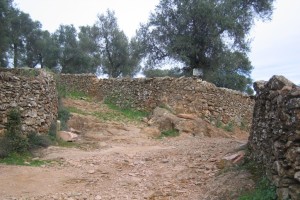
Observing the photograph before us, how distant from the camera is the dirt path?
6.26m

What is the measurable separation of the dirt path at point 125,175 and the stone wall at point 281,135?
67cm

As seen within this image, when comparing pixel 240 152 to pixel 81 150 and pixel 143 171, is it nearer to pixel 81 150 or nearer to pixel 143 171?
pixel 143 171

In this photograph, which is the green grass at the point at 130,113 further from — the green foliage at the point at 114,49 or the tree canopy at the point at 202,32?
the green foliage at the point at 114,49

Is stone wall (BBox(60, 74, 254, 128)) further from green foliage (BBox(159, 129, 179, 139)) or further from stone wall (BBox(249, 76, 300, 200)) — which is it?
stone wall (BBox(249, 76, 300, 200))

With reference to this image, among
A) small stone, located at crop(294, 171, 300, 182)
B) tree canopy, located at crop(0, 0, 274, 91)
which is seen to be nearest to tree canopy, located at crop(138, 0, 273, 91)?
tree canopy, located at crop(0, 0, 274, 91)

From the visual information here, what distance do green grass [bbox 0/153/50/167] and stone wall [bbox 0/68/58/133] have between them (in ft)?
3.85

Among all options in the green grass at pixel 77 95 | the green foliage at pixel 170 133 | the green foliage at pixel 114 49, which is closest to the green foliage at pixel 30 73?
the green foliage at pixel 170 133

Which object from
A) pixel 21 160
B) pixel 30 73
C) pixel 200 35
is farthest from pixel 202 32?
pixel 21 160

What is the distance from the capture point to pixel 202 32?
1878 cm

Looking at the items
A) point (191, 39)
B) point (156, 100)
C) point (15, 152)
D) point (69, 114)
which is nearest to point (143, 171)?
point (15, 152)

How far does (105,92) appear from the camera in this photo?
1741 centimetres

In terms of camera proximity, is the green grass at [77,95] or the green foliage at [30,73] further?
the green grass at [77,95]

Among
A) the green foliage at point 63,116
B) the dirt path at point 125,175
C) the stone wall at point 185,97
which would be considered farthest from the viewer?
the stone wall at point 185,97

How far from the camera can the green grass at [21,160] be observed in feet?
26.0
